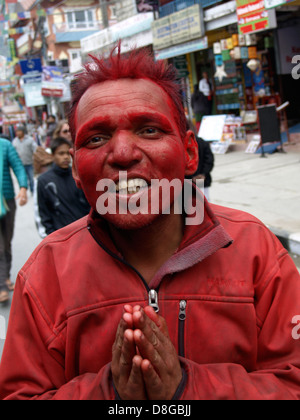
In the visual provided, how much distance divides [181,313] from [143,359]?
26 cm

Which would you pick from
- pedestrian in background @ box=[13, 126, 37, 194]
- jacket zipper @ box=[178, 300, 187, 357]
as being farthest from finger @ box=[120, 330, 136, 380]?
pedestrian in background @ box=[13, 126, 37, 194]

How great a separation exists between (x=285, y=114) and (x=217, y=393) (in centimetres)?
1373

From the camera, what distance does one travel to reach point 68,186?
460cm

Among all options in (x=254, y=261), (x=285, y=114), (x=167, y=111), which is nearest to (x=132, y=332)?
(x=254, y=261)

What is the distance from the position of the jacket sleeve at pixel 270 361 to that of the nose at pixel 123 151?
50cm

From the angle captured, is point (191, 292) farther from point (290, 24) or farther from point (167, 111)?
point (290, 24)

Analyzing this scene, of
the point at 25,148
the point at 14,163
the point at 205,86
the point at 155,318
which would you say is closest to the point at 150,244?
the point at 155,318

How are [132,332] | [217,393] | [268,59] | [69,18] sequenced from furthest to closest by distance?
[69,18]
[268,59]
[217,393]
[132,332]

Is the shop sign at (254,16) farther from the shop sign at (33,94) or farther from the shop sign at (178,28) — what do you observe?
the shop sign at (33,94)

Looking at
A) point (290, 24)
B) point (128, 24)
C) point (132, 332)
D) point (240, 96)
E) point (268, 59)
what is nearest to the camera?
point (132, 332)

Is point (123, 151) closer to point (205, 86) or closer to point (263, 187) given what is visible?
point (263, 187)

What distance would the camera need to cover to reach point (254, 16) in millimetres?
11773

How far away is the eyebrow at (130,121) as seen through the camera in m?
1.34

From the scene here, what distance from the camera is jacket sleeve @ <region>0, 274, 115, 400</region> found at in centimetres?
133
